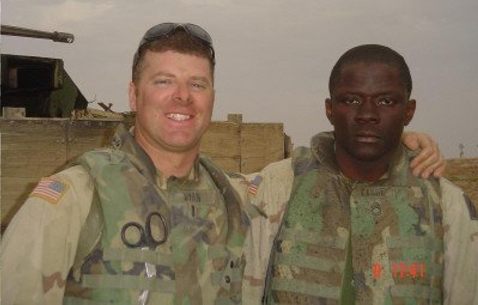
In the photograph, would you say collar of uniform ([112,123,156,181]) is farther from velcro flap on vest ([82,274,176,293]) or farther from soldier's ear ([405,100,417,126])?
soldier's ear ([405,100,417,126])

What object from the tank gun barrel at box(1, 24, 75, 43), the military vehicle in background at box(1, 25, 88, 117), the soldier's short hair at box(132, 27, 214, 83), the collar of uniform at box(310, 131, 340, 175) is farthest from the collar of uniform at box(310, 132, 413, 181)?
the tank gun barrel at box(1, 24, 75, 43)

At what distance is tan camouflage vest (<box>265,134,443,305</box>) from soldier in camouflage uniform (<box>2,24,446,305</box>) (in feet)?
0.64

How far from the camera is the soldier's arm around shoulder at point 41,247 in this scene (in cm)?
259

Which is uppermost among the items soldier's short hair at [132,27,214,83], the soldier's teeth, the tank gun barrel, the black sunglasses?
the tank gun barrel

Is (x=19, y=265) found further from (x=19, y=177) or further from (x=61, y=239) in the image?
(x=19, y=177)

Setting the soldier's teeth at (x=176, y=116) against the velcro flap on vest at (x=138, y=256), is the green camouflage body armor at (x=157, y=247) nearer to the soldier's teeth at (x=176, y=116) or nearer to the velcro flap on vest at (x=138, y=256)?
the velcro flap on vest at (x=138, y=256)

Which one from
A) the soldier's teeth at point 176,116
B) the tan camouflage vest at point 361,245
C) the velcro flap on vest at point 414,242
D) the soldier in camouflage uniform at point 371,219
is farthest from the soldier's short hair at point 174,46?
the velcro flap on vest at point 414,242

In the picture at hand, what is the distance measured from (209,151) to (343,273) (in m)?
2.20

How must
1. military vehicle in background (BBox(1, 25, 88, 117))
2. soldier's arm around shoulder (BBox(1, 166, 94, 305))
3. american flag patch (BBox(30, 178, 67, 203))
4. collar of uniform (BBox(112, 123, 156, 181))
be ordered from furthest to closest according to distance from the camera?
1. military vehicle in background (BBox(1, 25, 88, 117))
2. collar of uniform (BBox(112, 123, 156, 181))
3. american flag patch (BBox(30, 178, 67, 203))
4. soldier's arm around shoulder (BBox(1, 166, 94, 305))

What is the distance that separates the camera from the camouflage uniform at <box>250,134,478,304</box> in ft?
11.4

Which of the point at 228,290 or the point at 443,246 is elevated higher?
the point at 443,246

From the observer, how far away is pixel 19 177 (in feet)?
15.7

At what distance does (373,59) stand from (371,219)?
1076mm

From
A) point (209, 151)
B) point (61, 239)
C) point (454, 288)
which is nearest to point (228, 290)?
point (61, 239)
